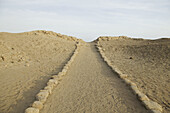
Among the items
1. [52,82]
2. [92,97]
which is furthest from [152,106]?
[52,82]

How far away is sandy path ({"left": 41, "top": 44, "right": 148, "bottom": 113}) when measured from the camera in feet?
13.6

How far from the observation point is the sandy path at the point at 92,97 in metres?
4.14

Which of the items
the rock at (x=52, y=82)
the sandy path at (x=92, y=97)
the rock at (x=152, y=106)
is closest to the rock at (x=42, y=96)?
the sandy path at (x=92, y=97)

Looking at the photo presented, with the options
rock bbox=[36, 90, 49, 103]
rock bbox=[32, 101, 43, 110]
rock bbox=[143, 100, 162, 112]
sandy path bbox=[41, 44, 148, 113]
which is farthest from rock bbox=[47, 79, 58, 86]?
rock bbox=[143, 100, 162, 112]

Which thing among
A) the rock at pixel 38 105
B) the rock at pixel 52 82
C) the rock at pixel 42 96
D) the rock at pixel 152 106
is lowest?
the rock at pixel 152 106

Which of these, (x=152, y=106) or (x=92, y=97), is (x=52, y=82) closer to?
(x=92, y=97)

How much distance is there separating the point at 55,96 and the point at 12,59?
251 inches

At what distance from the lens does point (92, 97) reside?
484cm

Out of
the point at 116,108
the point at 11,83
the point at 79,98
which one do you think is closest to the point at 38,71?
the point at 11,83

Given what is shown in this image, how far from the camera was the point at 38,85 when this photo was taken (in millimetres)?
5828

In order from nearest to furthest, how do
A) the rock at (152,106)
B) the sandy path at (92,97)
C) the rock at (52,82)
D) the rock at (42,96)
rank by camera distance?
the rock at (152,106)
the sandy path at (92,97)
the rock at (42,96)
the rock at (52,82)

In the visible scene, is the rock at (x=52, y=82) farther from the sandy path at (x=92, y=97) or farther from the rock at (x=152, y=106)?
the rock at (x=152, y=106)

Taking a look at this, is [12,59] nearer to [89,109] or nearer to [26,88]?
[26,88]

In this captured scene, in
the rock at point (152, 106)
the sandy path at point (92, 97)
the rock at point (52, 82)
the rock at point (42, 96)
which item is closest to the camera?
the rock at point (152, 106)
